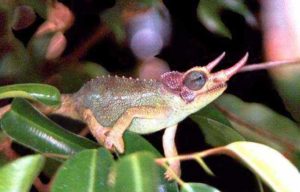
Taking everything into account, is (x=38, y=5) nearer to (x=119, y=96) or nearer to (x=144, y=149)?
(x=119, y=96)

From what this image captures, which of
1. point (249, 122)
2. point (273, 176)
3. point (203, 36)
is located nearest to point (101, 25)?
point (203, 36)

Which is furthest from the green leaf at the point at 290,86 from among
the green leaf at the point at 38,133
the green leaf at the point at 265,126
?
the green leaf at the point at 38,133

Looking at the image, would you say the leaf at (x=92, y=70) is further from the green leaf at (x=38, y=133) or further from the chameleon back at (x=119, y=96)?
the green leaf at (x=38, y=133)

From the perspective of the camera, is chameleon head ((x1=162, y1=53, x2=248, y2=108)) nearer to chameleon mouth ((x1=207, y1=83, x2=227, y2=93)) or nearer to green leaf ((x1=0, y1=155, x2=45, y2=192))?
chameleon mouth ((x1=207, y1=83, x2=227, y2=93))

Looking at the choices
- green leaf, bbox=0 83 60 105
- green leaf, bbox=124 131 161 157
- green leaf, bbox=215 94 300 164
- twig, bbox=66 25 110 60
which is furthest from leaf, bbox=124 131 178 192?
twig, bbox=66 25 110 60

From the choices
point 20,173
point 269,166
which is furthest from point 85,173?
point 269,166

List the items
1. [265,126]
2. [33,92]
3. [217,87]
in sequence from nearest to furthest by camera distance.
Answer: [33,92]
[217,87]
[265,126]
